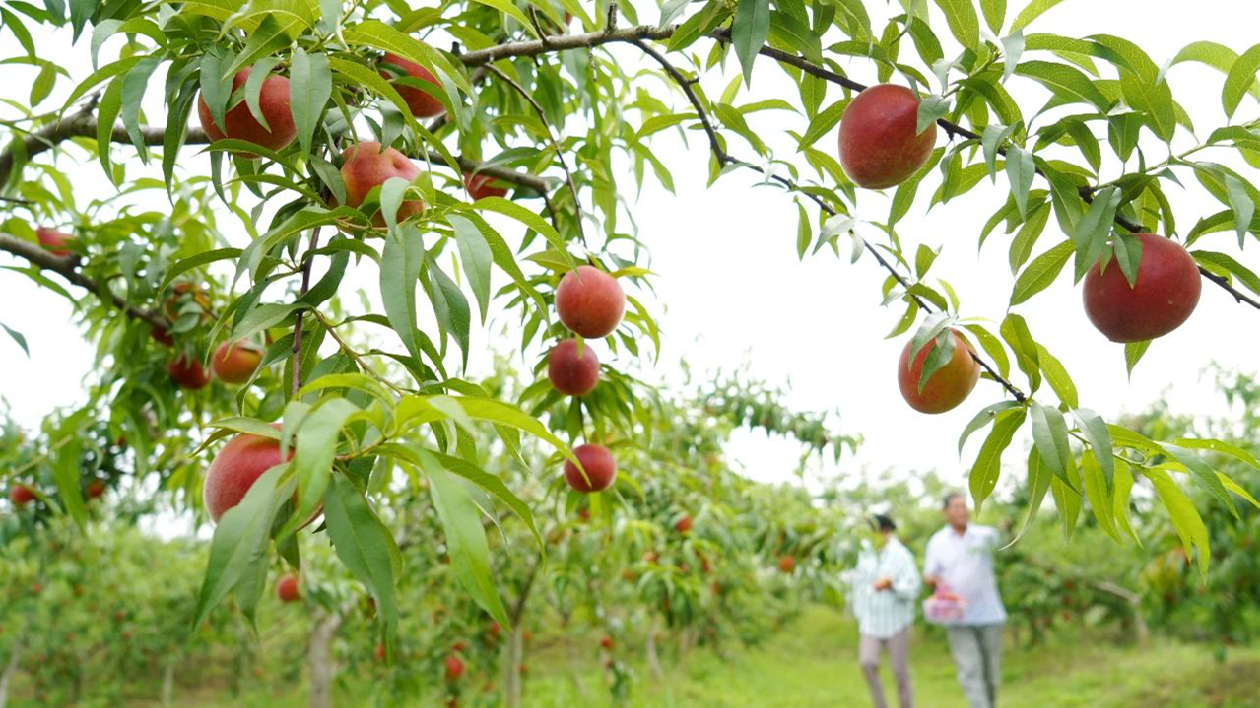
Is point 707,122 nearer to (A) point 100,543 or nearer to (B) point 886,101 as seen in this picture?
(B) point 886,101

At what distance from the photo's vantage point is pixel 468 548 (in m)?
0.49

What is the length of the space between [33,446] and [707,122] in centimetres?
213

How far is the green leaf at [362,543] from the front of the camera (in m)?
0.49

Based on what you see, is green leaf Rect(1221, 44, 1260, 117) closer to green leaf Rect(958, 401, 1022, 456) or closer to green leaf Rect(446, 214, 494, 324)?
green leaf Rect(958, 401, 1022, 456)

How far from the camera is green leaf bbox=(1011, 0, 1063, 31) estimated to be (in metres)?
0.78

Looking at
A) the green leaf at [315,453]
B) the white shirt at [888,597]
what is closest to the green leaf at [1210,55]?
the green leaf at [315,453]

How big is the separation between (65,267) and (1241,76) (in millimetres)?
1676

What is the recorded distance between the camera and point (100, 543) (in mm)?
5812

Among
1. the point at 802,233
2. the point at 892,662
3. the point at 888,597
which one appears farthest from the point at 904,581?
the point at 802,233

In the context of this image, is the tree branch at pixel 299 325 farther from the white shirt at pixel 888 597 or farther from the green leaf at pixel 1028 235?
the white shirt at pixel 888 597

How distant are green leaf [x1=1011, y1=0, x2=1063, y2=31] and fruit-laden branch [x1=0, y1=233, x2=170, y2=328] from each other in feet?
4.69

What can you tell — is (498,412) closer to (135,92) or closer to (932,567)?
(135,92)

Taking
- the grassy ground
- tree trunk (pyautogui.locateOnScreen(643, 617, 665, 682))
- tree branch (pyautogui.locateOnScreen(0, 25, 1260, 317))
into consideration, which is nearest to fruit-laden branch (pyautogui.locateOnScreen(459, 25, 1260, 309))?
tree branch (pyautogui.locateOnScreen(0, 25, 1260, 317))

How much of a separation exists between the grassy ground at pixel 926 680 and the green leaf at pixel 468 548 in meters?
4.56
